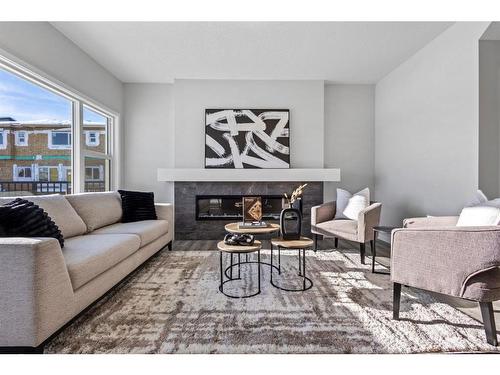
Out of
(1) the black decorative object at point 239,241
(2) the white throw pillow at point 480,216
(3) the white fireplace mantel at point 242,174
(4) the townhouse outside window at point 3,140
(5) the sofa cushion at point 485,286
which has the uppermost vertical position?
(4) the townhouse outside window at point 3,140

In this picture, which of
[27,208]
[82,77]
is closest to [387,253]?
[27,208]

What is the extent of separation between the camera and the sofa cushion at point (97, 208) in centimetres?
272

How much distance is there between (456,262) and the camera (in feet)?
4.96

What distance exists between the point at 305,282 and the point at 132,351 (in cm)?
152

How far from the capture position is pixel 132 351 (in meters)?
1.46

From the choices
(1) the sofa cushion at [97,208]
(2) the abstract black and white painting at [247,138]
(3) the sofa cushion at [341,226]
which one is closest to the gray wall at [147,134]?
(2) the abstract black and white painting at [247,138]

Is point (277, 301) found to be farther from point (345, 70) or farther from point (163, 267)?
point (345, 70)

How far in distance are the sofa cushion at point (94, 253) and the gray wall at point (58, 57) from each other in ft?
5.99

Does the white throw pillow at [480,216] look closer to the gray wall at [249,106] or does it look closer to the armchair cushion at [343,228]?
the armchair cushion at [343,228]

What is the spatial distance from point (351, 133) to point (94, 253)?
421 centimetres

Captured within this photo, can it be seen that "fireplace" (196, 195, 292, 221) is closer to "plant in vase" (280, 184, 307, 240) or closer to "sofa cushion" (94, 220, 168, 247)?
"sofa cushion" (94, 220, 168, 247)

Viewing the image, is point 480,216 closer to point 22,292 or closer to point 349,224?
point 349,224

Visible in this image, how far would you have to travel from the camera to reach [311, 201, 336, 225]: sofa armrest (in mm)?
3496

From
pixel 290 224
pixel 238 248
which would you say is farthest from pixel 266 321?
pixel 290 224
